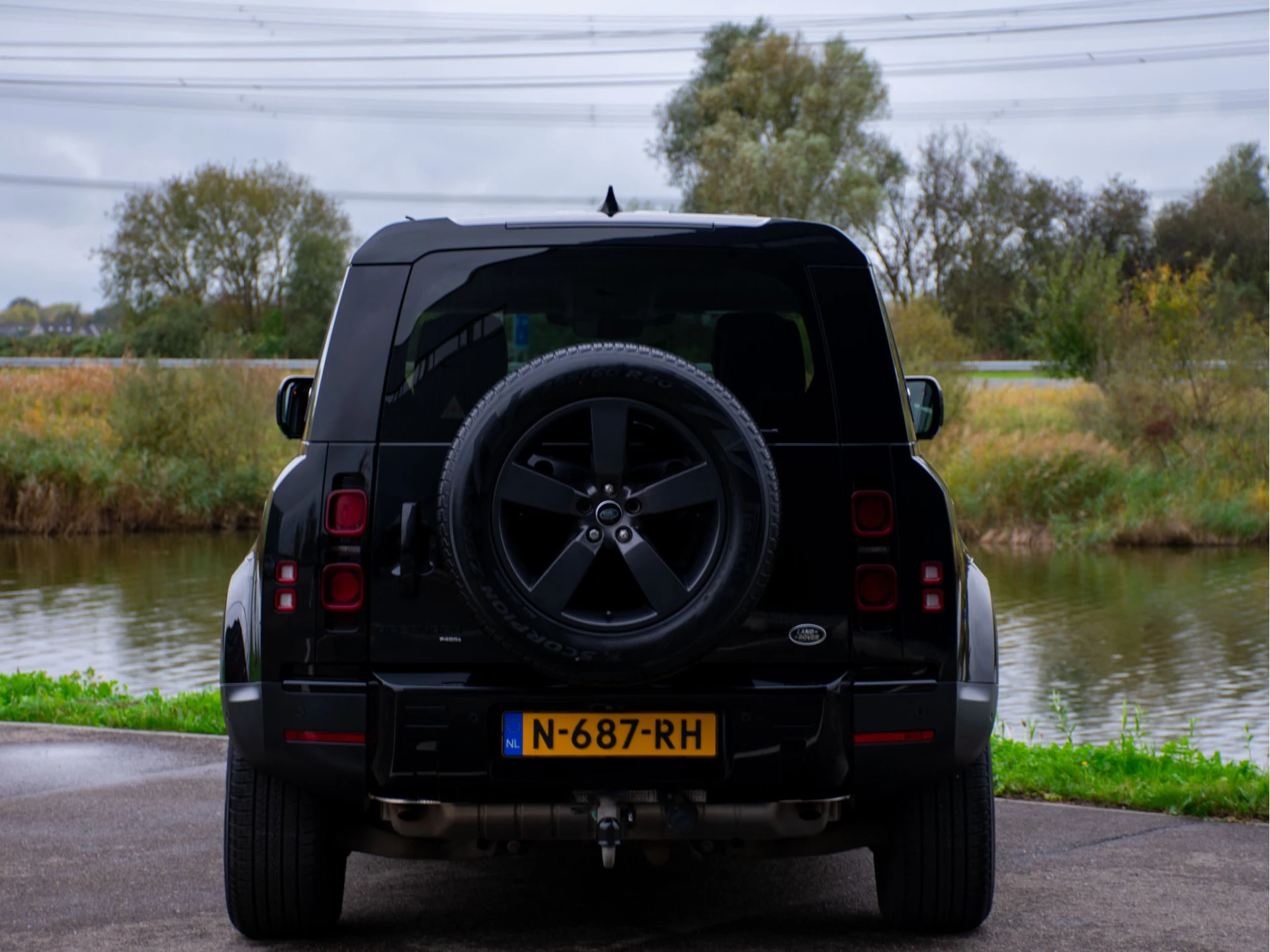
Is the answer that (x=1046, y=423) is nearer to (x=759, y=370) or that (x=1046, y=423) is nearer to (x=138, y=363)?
(x=138, y=363)

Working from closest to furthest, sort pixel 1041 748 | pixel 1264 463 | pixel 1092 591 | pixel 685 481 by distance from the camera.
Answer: pixel 685 481
pixel 1041 748
pixel 1092 591
pixel 1264 463

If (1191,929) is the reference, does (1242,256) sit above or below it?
above

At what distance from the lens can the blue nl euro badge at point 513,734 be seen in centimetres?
363

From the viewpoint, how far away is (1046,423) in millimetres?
25062

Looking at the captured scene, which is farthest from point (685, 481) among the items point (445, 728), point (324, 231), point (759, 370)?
point (324, 231)

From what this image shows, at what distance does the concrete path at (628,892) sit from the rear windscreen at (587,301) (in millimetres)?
1468

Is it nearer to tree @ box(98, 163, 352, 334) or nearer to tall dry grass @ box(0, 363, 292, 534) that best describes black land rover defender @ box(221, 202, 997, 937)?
tall dry grass @ box(0, 363, 292, 534)

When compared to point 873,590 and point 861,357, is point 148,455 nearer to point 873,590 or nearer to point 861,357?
point 861,357

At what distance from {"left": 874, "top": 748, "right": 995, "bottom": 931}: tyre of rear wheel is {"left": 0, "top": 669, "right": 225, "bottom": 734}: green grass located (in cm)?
410

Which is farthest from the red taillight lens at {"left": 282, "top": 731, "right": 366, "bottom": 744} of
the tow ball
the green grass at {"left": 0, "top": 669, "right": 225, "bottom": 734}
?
the green grass at {"left": 0, "top": 669, "right": 225, "bottom": 734}

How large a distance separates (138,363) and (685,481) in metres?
23.2

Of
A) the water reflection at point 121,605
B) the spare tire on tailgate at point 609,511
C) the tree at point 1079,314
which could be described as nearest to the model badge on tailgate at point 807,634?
the spare tire on tailgate at point 609,511

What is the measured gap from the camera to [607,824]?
3.67 metres

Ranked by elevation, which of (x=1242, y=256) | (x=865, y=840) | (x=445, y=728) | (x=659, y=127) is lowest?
(x=865, y=840)
